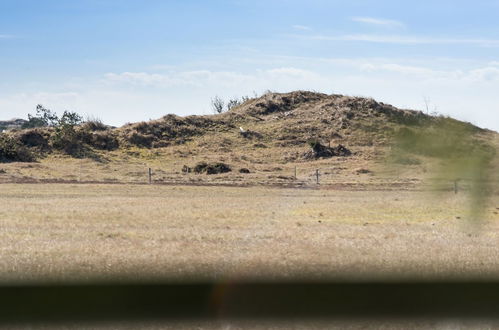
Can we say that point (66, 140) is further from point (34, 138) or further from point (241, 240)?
point (241, 240)

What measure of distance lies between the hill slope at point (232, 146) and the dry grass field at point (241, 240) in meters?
11.7

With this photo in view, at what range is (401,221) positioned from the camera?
54.4 feet

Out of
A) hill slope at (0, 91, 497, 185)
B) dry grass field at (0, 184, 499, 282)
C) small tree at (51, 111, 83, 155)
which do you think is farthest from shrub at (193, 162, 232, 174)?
dry grass field at (0, 184, 499, 282)

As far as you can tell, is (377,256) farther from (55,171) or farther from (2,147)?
(2,147)

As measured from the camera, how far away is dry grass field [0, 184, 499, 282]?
7.96 metres

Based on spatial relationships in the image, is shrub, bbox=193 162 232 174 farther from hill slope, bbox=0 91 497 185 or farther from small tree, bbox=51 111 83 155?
small tree, bbox=51 111 83 155

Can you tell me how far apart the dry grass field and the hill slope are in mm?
11701

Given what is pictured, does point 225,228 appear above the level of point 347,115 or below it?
below

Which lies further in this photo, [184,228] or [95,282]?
[184,228]

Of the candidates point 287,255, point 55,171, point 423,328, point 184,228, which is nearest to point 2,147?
point 55,171

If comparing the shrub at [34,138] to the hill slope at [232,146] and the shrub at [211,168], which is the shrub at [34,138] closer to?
the hill slope at [232,146]

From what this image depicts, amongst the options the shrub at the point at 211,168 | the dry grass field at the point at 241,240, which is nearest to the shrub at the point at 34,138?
the shrub at the point at 211,168

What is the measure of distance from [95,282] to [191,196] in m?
19.1

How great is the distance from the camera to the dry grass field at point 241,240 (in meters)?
7.96
